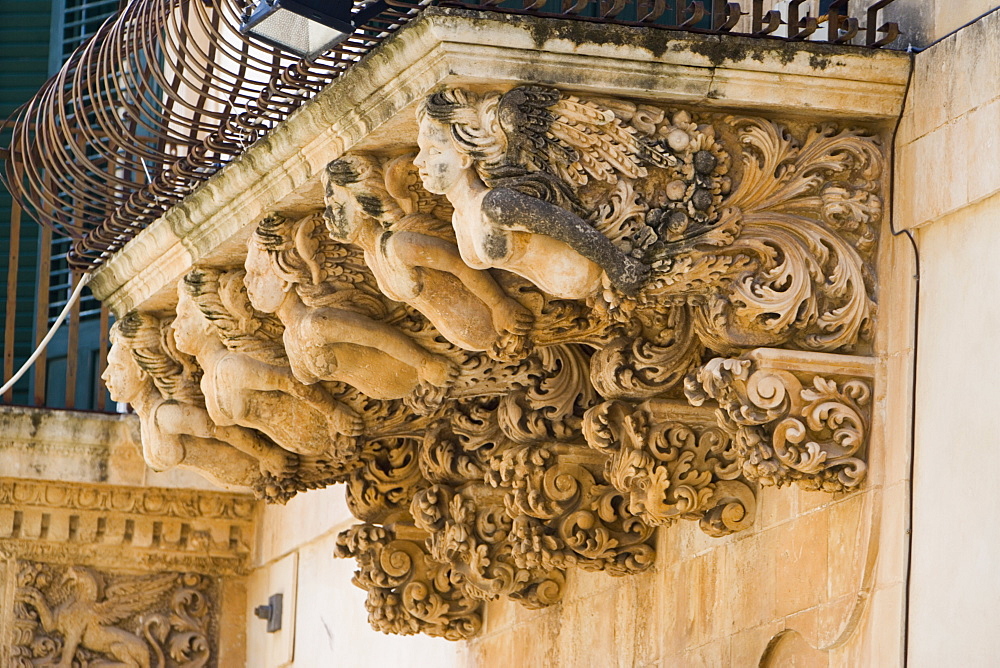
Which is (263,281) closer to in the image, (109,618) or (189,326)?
(189,326)

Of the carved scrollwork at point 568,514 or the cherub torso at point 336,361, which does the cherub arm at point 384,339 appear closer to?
the cherub torso at point 336,361

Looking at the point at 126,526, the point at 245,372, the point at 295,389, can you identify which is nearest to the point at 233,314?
the point at 245,372

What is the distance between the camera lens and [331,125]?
5906 millimetres

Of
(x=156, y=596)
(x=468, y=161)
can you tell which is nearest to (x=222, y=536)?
(x=156, y=596)

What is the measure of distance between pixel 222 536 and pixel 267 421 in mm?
3210

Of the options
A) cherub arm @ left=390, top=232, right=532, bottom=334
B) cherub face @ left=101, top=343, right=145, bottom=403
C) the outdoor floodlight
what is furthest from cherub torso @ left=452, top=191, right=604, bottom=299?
cherub face @ left=101, top=343, right=145, bottom=403

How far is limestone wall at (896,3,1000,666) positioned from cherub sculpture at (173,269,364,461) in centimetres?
209

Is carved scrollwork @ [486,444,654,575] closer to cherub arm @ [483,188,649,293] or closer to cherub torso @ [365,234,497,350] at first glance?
cherub torso @ [365,234,497,350]

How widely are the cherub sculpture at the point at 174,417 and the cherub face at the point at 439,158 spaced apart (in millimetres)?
1956

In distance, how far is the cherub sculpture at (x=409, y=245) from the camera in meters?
5.82

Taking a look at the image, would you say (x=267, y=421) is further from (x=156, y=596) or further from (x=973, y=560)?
(x=156, y=596)

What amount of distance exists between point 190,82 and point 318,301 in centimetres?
113

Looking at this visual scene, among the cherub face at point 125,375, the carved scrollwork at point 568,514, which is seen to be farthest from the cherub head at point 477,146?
the cherub face at point 125,375

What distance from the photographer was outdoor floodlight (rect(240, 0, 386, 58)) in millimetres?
5727
